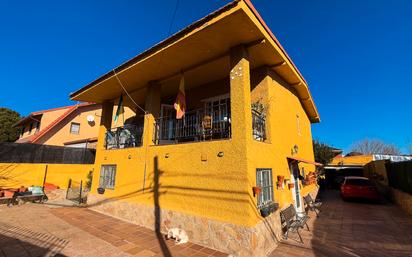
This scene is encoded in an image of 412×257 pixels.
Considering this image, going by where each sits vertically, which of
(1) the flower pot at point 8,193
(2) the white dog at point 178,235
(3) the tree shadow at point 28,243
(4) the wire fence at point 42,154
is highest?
(4) the wire fence at point 42,154

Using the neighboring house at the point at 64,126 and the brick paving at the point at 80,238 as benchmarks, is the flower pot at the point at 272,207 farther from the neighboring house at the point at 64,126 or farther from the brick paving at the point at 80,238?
the neighboring house at the point at 64,126

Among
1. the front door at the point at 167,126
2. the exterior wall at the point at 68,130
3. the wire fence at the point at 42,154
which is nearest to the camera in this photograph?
the front door at the point at 167,126

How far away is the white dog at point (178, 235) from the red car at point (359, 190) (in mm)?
13316

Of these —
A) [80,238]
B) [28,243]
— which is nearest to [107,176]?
[80,238]

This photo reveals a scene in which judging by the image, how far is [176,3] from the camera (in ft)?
23.1

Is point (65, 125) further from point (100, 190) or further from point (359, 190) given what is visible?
point (359, 190)

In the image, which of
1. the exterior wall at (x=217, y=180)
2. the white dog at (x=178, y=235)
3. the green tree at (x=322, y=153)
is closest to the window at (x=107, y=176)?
the exterior wall at (x=217, y=180)

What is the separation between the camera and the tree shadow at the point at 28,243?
17.5ft

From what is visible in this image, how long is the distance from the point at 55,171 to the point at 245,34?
16.2 metres

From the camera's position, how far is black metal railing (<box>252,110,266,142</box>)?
22.4ft

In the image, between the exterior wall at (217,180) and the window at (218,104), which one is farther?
the window at (218,104)

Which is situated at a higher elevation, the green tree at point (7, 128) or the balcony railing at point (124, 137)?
the green tree at point (7, 128)

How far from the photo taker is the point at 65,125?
21078 millimetres

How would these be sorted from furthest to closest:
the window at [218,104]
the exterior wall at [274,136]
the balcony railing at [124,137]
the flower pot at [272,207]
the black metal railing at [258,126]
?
the balcony railing at [124,137]
the window at [218,104]
the black metal railing at [258,126]
the flower pot at [272,207]
the exterior wall at [274,136]
